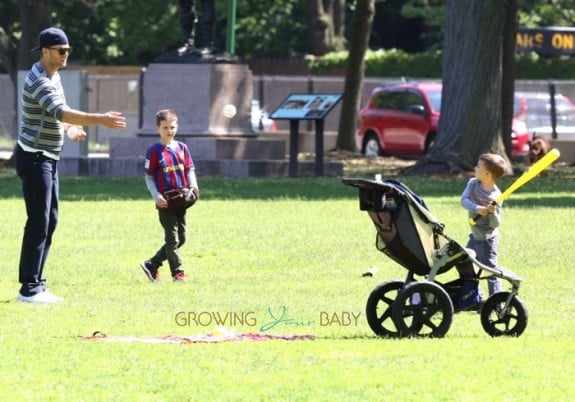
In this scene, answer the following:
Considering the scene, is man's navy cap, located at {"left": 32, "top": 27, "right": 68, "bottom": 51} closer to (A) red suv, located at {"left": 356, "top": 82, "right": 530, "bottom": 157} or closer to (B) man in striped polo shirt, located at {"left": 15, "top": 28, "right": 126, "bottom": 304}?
(B) man in striped polo shirt, located at {"left": 15, "top": 28, "right": 126, "bottom": 304}

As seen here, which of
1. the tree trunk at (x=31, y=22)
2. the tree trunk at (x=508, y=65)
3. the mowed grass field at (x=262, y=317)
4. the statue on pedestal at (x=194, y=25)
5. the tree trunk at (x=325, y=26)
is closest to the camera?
the mowed grass field at (x=262, y=317)

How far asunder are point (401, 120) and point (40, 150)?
2538cm

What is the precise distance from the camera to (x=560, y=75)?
153 feet

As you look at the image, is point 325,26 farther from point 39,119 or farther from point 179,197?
point 39,119

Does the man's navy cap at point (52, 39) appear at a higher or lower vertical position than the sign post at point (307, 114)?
higher

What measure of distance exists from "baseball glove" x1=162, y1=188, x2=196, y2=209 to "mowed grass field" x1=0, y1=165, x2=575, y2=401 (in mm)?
631

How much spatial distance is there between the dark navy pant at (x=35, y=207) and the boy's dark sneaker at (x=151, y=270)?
1.66 m

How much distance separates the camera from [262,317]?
10859mm

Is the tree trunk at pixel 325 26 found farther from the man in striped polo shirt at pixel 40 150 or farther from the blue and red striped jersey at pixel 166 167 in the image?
the man in striped polo shirt at pixel 40 150

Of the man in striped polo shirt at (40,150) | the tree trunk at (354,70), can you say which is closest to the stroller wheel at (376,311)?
the man in striped polo shirt at (40,150)

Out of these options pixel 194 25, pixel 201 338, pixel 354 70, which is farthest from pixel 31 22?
pixel 201 338

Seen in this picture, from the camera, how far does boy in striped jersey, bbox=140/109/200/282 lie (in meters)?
13.3

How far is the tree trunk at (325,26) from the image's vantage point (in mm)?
56625

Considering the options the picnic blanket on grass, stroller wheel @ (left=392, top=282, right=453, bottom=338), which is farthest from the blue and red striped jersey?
→ stroller wheel @ (left=392, top=282, right=453, bottom=338)
